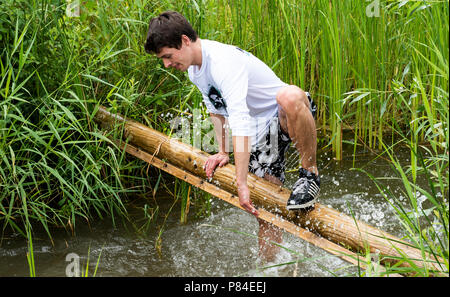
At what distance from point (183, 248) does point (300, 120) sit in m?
1.26

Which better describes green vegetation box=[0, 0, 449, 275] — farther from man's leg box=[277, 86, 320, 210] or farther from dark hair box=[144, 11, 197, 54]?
dark hair box=[144, 11, 197, 54]

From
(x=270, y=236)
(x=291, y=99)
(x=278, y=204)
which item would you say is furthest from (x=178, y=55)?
(x=270, y=236)

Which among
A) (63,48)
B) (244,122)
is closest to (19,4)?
(63,48)

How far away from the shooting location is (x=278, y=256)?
3293mm

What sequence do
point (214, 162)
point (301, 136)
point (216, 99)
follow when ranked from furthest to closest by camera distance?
point (214, 162), point (216, 99), point (301, 136)

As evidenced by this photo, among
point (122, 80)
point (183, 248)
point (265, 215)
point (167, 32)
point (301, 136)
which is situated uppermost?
point (167, 32)

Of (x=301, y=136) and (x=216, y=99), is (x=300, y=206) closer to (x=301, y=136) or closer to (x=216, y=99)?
(x=301, y=136)

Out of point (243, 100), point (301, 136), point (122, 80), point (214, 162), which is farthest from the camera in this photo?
point (122, 80)

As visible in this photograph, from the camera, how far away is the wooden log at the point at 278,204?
2.29 m

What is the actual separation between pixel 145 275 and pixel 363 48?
2.59 metres

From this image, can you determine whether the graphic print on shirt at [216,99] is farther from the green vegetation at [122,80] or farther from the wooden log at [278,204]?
the green vegetation at [122,80]

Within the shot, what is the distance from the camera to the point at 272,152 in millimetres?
3201

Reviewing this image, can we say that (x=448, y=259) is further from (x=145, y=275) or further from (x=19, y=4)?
(x=19, y=4)

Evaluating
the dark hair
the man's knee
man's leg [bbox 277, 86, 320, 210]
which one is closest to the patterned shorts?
man's leg [bbox 277, 86, 320, 210]
